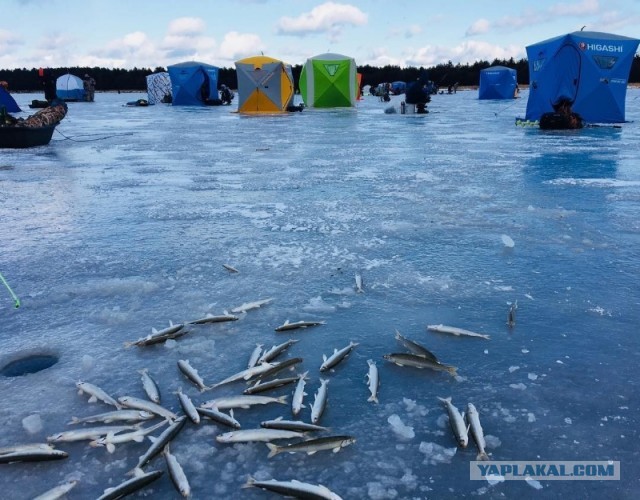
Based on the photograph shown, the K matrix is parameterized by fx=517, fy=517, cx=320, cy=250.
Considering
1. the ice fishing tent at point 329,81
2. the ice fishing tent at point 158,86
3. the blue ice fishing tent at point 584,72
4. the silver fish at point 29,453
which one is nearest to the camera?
the silver fish at point 29,453

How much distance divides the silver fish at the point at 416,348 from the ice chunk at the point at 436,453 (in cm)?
76

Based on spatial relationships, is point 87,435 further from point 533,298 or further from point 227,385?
point 533,298

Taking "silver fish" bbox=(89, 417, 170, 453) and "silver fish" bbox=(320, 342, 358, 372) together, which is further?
"silver fish" bbox=(320, 342, 358, 372)

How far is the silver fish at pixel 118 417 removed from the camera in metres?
2.92

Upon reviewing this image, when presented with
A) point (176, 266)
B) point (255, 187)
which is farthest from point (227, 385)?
point (255, 187)

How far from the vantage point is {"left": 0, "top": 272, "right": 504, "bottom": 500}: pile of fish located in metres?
2.47

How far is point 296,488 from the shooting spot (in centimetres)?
235

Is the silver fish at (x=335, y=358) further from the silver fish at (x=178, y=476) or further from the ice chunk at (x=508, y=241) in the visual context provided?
the ice chunk at (x=508, y=241)

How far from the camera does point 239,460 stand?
2654 millimetres

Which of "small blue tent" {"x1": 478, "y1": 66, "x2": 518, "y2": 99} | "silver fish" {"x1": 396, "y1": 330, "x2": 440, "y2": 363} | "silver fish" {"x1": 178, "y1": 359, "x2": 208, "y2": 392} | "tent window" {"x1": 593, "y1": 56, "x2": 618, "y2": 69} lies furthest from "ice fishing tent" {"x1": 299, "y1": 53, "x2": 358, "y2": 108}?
"silver fish" {"x1": 178, "y1": 359, "x2": 208, "y2": 392}

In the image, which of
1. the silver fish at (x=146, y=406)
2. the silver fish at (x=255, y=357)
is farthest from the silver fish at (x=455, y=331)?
the silver fish at (x=146, y=406)

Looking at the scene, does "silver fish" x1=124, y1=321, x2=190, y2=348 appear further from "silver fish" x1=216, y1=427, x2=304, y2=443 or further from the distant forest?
the distant forest

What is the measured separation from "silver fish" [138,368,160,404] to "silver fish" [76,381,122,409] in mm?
184

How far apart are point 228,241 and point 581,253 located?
3892mm
